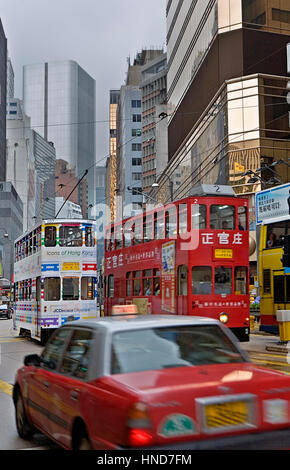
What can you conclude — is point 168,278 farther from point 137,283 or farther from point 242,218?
point 242,218

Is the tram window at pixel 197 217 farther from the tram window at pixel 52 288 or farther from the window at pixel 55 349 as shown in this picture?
the window at pixel 55 349

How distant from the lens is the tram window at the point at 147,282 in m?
20.1

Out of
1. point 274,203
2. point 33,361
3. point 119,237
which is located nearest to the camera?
point 33,361

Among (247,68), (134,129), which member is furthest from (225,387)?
(134,129)

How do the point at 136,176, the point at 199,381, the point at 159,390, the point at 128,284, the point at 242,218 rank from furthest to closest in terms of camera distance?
1. the point at 136,176
2. the point at 128,284
3. the point at 242,218
4. the point at 199,381
5. the point at 159,390

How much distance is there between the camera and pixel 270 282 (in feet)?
66.9

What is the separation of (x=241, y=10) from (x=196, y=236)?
3039cm

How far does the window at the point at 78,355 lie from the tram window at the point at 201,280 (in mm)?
12288

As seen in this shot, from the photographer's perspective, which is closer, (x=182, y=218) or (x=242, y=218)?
(x=182, y=218)

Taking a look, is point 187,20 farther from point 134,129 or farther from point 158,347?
point 134,129

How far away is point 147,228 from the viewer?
2061 cm

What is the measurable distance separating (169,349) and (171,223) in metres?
13.8

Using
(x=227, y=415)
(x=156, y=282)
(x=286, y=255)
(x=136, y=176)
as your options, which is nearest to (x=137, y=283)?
(x=156, y=282)

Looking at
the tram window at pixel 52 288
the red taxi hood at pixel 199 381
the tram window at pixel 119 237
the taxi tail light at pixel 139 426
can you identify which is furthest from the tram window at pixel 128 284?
the taxi tail light at pixel 139 426
